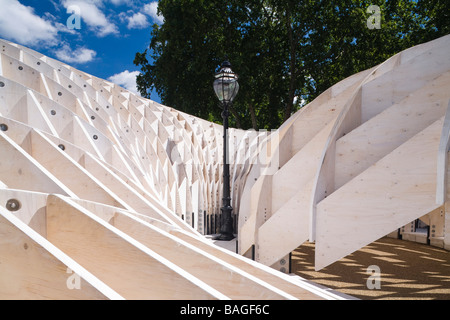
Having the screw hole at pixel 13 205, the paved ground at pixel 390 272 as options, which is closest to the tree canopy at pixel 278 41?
the paved ground at pixel 390 272

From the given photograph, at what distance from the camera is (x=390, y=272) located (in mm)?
5371

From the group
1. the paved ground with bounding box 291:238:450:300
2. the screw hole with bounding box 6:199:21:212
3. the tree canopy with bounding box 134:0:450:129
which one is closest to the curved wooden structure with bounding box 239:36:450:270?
the paved ground with bounding box 291:238:450:300

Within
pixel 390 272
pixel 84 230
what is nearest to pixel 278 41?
pixel 390 272

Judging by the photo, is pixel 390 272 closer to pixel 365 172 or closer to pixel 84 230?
pixel 365 172

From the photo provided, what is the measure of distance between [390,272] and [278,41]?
16.8 metres

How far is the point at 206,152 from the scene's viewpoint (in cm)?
1039

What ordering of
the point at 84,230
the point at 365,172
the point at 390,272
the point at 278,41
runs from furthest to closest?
the point at 278,41 → the point at 390,272 → the point at 365,172 → the point at 84,230

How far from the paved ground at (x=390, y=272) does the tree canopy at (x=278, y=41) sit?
507 inches

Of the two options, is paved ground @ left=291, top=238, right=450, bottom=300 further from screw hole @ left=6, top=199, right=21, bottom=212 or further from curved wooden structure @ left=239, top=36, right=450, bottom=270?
screw hole @ left=6, top=199, right=21, bottom=212

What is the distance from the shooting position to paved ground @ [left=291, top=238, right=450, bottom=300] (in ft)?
14.6

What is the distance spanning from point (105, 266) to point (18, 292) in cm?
47
